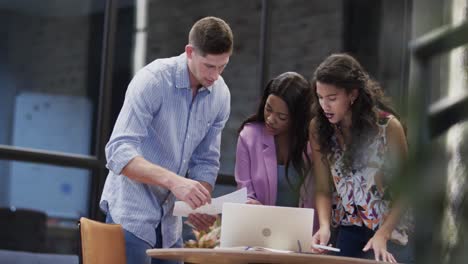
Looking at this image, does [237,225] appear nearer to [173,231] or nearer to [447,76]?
[173,231]

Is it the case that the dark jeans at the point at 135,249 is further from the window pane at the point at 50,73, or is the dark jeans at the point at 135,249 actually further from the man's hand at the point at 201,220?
the window pane at the point at 50,73

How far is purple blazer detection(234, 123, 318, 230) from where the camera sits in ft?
11.2

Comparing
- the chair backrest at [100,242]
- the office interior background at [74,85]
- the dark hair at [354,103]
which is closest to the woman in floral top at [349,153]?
the dark hair at [354,103]

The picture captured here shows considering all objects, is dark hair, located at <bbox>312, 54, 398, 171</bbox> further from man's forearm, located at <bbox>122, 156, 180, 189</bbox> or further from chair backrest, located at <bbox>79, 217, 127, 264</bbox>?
chair backrest, located at <bbox>79, 217, 127, 264</bbox>

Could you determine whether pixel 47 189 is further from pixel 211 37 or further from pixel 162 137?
pixel 211 37

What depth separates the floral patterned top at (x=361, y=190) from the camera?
3.00 meters

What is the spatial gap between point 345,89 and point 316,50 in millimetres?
2916

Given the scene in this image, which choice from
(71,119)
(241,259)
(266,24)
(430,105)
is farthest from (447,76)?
(266,24)

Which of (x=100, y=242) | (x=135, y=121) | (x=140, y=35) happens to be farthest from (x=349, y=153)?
(x=140, y=35)

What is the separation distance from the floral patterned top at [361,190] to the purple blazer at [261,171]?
11.3 inches

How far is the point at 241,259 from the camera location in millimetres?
2562

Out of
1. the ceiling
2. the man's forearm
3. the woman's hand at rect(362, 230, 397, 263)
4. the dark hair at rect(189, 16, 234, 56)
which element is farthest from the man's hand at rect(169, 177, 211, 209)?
the ceiling

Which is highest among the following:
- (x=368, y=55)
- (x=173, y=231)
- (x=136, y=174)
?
(x=368, y=55)

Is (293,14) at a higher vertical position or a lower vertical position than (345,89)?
higher
